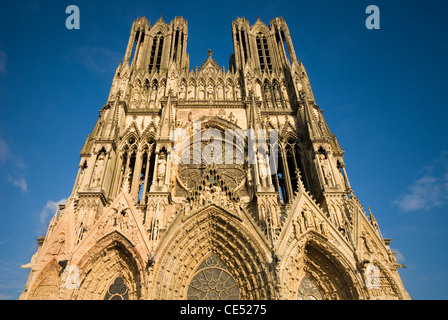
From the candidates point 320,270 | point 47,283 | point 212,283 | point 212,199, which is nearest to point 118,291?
point 47,283

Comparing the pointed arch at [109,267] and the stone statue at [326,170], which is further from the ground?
the stone statue at [326,170]

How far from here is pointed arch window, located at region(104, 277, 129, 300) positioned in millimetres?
11727

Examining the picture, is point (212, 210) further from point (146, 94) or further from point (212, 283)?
point (146, 94)

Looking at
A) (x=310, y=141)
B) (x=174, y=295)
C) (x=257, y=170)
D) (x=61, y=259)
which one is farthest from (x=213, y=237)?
(x=310, y=141)

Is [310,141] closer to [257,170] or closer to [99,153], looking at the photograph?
[257,170]

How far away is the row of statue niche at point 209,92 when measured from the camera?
19.2 meters

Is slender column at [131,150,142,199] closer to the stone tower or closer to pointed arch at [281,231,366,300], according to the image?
the stone tower

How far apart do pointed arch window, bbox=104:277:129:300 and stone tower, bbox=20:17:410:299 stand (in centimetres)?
4

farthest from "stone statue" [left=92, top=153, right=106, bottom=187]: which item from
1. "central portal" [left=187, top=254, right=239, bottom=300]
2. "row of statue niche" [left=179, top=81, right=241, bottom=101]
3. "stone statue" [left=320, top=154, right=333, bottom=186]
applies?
"stone statue" [left=320, top=154, right=333, bottom=186]

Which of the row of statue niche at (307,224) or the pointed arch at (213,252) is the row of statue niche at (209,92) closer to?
the pointed arch at (213,252)


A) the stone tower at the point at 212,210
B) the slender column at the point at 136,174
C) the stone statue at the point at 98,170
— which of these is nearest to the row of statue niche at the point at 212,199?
the stone tower at the point at 212,210

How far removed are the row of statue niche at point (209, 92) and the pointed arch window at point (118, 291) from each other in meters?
11.2
